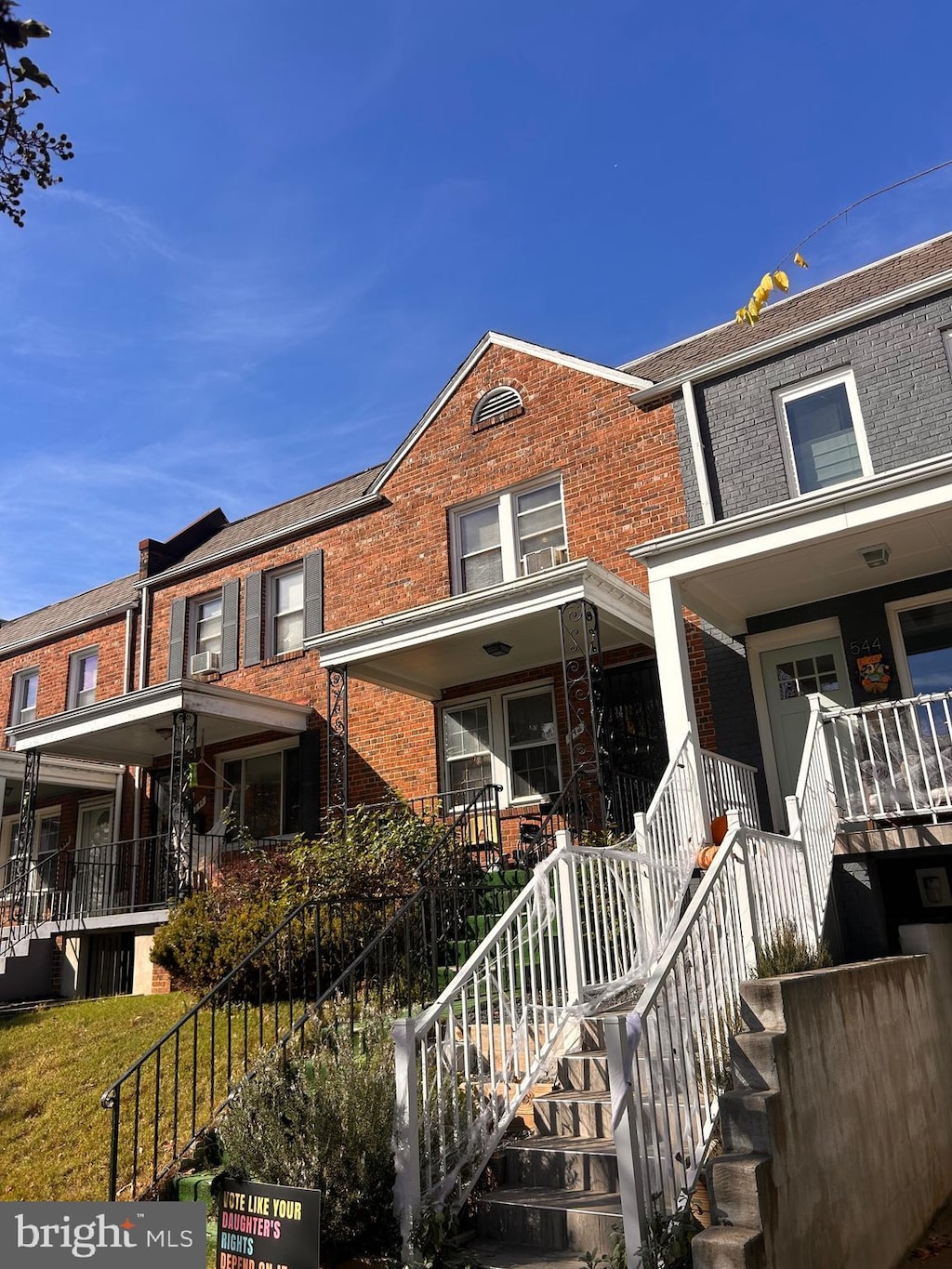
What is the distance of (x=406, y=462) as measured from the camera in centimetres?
1541

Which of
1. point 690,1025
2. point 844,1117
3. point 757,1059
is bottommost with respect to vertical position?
point 844,1117

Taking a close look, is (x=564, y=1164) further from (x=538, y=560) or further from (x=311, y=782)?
(x=311, y=782)

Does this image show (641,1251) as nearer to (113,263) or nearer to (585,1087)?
(585,1087)

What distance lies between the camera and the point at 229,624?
17.1m

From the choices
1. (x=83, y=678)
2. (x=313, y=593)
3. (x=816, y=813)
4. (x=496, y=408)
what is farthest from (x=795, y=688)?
(x=83, y=678)

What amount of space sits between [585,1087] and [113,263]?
620 centimetres

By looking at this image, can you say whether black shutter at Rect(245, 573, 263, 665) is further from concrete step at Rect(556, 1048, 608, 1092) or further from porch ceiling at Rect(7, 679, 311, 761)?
concrete step at Rect(556, 1048, 608, 1092)

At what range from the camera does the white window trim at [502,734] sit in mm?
12938

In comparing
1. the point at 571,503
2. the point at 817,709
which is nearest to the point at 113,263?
the point at 817,709

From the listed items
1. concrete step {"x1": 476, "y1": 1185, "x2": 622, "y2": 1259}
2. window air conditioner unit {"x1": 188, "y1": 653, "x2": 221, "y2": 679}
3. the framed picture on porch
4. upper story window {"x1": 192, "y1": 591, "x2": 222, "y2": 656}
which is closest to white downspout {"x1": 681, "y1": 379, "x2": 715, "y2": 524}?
the framed picture on porch

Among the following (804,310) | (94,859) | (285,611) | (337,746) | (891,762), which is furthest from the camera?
(94,859)

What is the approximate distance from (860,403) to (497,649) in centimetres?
507

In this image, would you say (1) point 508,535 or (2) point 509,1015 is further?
(1) point 508,535

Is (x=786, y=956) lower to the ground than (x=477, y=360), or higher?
lower
